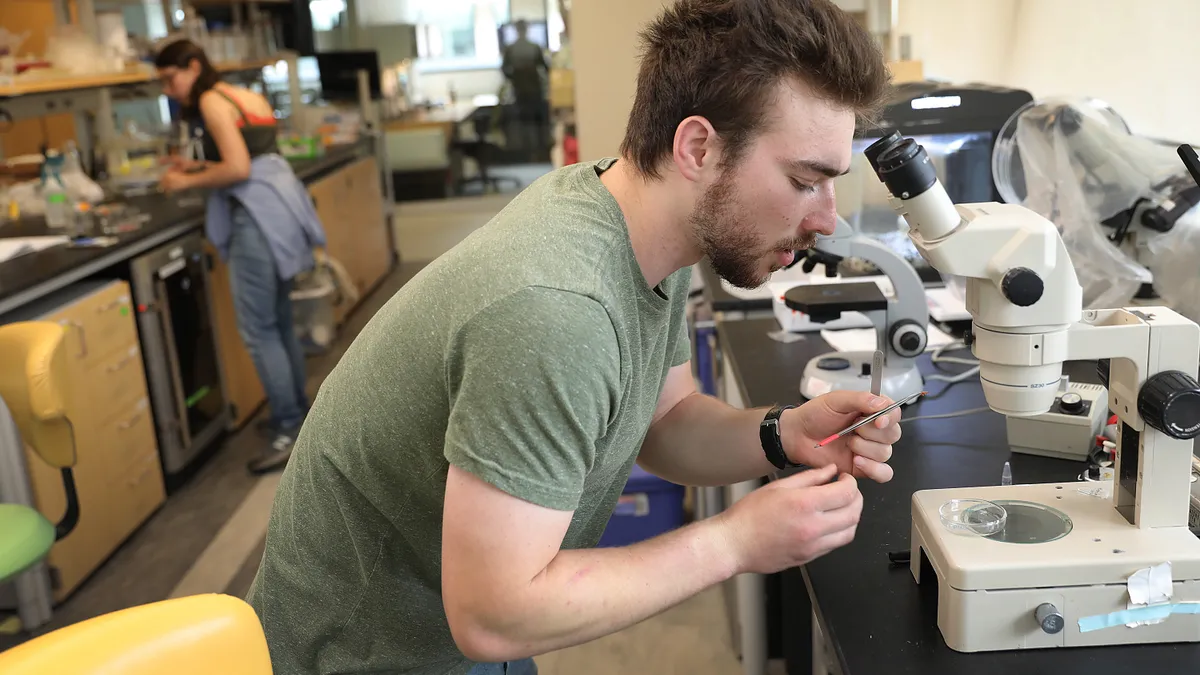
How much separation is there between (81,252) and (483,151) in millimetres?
5225

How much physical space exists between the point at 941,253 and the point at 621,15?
282 centimetres

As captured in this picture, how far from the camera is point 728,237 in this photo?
1033 mm

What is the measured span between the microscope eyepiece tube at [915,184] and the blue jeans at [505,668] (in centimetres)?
72

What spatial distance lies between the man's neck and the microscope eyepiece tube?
20cm

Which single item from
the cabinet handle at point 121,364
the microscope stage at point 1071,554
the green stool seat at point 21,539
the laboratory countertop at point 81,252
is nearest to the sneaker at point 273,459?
the cabinet handle at point 121,364

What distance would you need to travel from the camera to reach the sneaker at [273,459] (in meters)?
3.51

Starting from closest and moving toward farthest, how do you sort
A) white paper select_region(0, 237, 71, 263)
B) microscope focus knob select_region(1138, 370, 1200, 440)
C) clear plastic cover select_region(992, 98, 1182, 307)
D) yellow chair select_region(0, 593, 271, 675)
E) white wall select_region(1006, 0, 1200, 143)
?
yellow chair select_region(0, 593, 271, 675)
microscope focus knob select_region(1138, 370, 1200, 440)
clear plastic cover select_region(992, 98, 1182, 307)
white wall select_region(1006, 0, 1200, 143)
white paper select_region(0, 237, 71, 263)

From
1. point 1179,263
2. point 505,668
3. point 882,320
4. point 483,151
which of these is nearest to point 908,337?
point 882,320

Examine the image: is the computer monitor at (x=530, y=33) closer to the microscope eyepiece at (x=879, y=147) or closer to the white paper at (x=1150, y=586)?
the microscope eyepiece at (x=879, y=147)

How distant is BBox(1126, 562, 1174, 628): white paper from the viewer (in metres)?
0.98

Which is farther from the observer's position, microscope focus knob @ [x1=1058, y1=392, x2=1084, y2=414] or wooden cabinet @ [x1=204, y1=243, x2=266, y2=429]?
wooden cabinet @ [x1=204, y1=243, x2=266, y2=429]

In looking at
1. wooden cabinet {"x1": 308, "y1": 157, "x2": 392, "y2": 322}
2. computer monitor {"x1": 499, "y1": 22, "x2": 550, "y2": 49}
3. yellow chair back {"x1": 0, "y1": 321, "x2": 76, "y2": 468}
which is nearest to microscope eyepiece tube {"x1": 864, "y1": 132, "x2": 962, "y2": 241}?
yellow chair back {"x1": 0, "y1": 321, "x2": 76, "y2": 468}

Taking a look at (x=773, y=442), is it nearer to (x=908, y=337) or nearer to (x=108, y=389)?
(x=908, y=337)

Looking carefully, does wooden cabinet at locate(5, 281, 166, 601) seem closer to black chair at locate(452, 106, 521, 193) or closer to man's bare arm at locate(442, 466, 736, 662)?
man's bare arm at locate(442, 466, 736, 662)
